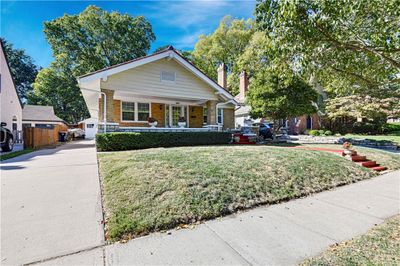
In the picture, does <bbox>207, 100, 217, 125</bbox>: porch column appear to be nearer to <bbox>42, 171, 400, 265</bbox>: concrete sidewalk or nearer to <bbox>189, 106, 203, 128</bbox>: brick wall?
<bbox>189, 106, 203, 128</bbox>: brick wall

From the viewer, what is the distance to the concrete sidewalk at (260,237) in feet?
8.32

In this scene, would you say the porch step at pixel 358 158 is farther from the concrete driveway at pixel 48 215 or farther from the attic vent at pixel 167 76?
the attic vent at pixel 167 76

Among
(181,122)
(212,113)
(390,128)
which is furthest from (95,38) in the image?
(390,128)

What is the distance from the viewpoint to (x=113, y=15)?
32281 millimetres

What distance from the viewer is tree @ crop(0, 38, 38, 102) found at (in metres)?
44.0

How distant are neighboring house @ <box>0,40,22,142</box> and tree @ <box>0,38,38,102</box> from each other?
3134cm

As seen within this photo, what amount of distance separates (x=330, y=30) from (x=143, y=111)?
12.2 meters

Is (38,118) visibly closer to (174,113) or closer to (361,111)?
(174,113)

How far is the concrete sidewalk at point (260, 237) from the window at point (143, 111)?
11.8m

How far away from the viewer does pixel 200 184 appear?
4.66m

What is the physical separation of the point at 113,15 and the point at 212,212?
36998 mm

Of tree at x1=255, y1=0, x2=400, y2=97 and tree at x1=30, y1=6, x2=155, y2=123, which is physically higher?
tree at x1=30, y1=6, x2=155, y2=123

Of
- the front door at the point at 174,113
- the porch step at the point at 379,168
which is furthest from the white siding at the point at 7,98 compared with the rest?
the porch step at the point at 379,168

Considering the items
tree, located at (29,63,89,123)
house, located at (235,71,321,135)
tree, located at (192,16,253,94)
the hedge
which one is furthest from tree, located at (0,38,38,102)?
the hedge
